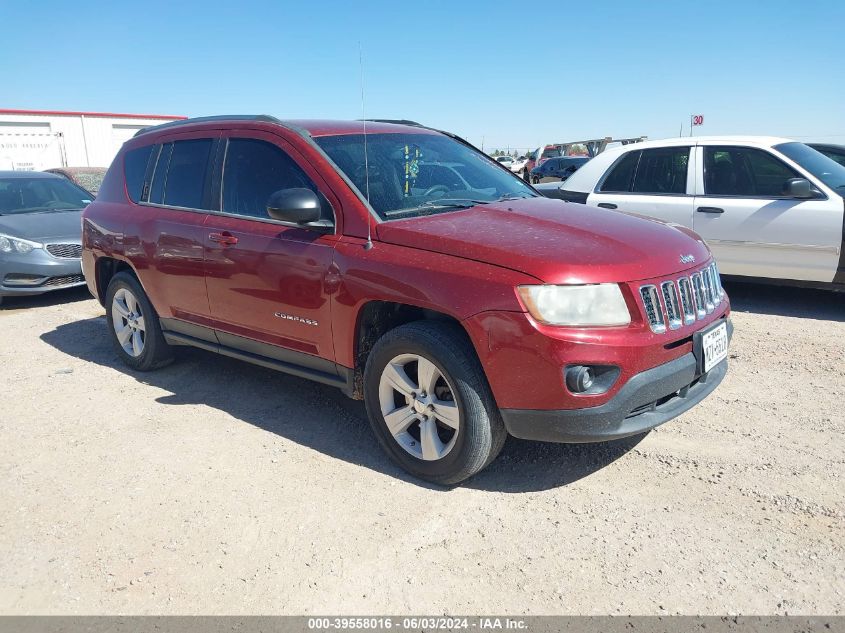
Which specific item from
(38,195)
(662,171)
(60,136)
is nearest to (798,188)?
(662,171)

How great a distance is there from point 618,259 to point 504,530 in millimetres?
1316

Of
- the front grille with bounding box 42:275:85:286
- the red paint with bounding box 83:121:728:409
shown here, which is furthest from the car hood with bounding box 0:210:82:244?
the red paint with bounding box 83:121:728:409

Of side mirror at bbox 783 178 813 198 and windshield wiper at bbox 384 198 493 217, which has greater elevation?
windshield wiper at bbox 384 198 493 217

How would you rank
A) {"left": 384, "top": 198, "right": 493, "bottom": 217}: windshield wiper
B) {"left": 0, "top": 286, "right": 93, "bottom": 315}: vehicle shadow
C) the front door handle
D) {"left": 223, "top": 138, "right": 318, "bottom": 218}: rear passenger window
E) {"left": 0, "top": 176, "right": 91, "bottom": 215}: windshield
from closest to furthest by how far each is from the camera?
{"left": 384, "top": 198, "right": 493, "bottom": 217}: windshield wiper
{"left": 223, "top": 138, "right": 318, "bottom": 218}: rear passenger window
the front door handle
{"left": 0, "top": 286, "right": 93, "bottom": 315}: vehicle shadow
{"left": 0, "top": 176, "right": 91, "bottom": 215}: windshield

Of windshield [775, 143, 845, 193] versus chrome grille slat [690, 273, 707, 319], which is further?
windshield [775, 143, 845, 193]

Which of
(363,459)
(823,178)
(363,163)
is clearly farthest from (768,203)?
(363,459)

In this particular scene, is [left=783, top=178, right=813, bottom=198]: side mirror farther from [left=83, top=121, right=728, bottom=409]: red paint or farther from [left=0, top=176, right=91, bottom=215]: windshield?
[left=0, top=176, right=91, bottom=215]: windshield

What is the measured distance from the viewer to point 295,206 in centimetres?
338

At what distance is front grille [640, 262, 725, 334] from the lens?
9.60 feet

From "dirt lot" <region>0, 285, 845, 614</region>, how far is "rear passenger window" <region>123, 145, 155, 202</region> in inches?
61.7

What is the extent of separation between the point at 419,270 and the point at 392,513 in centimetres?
115

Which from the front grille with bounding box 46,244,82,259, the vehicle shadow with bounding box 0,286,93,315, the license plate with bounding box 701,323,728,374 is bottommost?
the vehicle shadow with bounding box 0,286,93,315

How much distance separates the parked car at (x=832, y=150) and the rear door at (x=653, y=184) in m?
1.95

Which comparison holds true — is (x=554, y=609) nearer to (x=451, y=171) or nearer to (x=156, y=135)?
(x=451, y=171)
